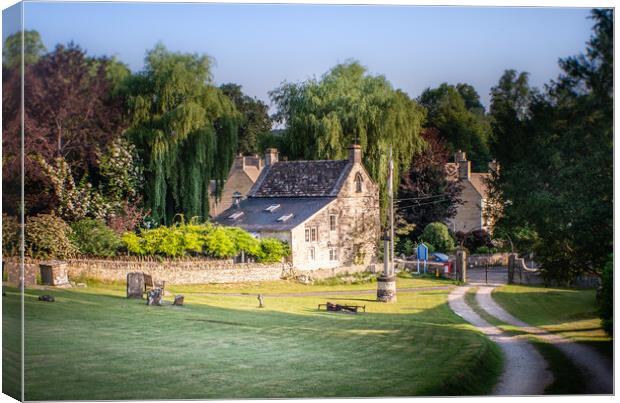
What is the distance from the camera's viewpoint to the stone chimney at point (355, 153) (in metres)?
15.2

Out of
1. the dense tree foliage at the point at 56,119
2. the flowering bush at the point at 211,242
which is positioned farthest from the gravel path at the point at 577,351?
the dense tree foliage at the point at 56,119

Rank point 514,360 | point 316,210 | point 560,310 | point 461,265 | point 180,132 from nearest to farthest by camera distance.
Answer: point 514,360 < point 180,132 < point 316,210 < point 560,310 < point 461,265

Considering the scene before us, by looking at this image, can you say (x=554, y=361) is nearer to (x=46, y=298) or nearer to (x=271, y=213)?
(x=271, y=213)

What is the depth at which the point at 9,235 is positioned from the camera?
45.4ft

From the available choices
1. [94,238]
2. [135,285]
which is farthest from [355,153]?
[94,238]

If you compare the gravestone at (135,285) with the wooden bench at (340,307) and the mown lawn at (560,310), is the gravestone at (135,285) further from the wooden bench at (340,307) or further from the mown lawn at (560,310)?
the mown lawn at (560,310)

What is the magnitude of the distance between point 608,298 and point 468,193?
2440mm

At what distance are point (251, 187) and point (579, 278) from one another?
16.1ft

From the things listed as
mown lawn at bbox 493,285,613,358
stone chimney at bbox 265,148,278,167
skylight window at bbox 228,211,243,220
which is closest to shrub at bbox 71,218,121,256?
skylight window at bbox 228,211,243,220

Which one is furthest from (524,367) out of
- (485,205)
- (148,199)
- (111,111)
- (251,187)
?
(111,111)

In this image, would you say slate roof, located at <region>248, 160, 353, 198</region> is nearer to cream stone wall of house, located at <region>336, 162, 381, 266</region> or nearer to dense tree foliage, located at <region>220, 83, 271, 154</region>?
cream stone wall of house, located at <region>336, 162, 381, 266</region>

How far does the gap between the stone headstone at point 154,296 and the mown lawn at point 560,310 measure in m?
4.78

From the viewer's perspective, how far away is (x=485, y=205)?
15.6 meters

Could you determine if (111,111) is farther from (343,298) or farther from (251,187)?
(343,298)
